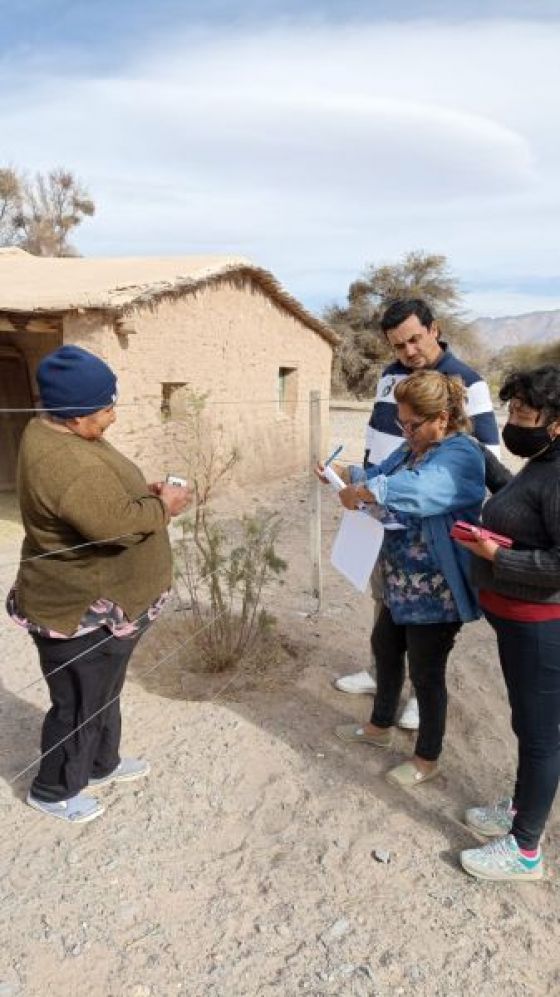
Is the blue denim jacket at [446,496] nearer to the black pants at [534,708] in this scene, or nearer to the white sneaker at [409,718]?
the black pants at [534,708]

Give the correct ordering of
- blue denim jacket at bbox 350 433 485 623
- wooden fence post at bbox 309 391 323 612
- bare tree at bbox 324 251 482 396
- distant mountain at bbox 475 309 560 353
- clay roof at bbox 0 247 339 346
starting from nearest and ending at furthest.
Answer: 1. blue denim jacket at bbox 350 433 485 623
2. wooden fence post at bbox 309 391 323 612
3. clay roof at bbox 0 247 339 346
4. bare tree at bbox 324 251 482 396
5. distant mountain at bbox 475 309 560 353

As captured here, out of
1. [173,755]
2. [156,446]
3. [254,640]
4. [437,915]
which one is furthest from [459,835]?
[156,446]

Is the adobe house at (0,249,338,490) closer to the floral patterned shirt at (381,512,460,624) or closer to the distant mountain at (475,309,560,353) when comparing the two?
the floral patterned shirt at (381,512,460,624)

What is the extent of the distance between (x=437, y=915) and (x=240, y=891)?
0.63m

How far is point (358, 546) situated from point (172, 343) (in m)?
6.04

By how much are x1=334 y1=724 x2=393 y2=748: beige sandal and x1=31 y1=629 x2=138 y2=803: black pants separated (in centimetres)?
107

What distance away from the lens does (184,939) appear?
211cm

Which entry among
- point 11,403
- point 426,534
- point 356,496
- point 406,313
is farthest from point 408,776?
point 11,403

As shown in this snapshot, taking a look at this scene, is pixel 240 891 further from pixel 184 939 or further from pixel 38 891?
pixel 38 891

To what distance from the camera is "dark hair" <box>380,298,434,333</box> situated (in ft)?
8.81

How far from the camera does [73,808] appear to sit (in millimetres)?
2613

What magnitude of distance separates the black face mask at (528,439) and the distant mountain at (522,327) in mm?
166062

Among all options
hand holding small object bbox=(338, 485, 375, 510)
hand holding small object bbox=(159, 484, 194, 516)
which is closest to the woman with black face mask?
hand holding small object bbox=(338, 485, 375, 510)

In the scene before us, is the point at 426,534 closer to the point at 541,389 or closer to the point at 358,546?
the point at 358,546
